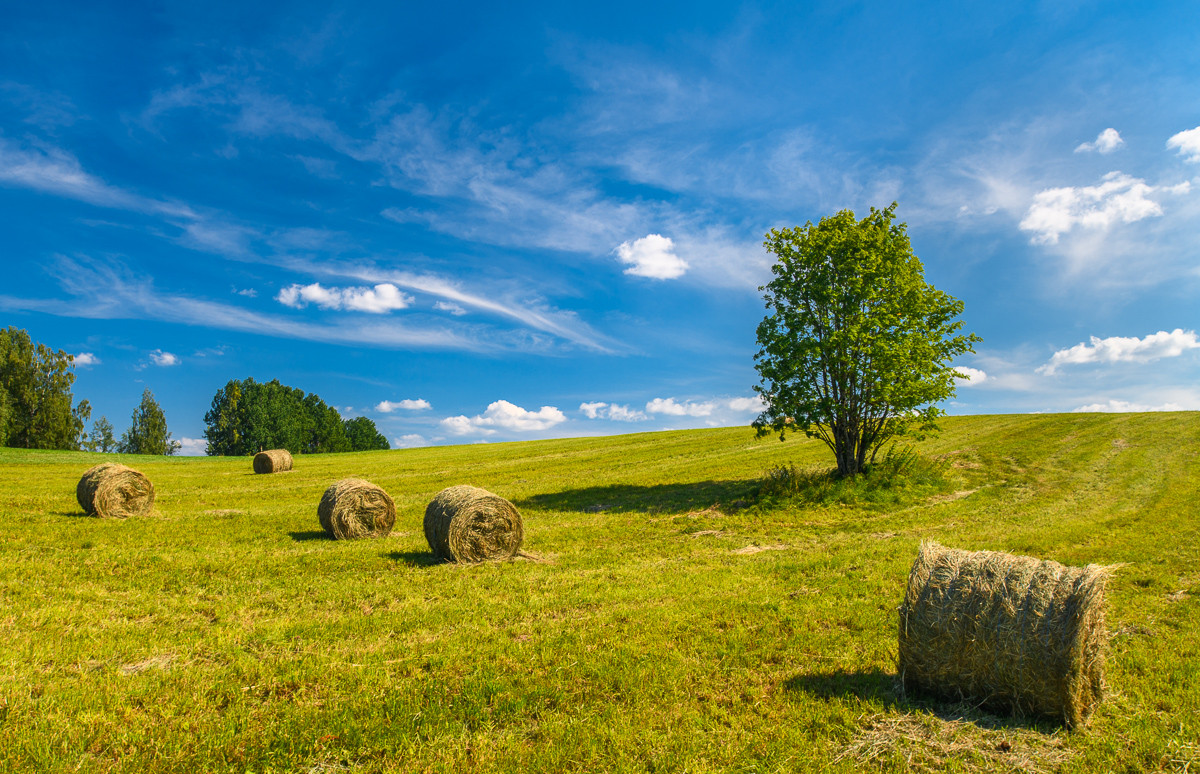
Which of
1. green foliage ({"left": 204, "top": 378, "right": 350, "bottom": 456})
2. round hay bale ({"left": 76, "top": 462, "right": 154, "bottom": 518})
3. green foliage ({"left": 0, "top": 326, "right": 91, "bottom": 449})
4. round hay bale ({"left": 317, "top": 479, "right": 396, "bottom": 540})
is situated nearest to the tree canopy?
green foliage ({"left": 204, "top": 378, "right": 350, "bottom": 456})

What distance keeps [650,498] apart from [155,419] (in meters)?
106

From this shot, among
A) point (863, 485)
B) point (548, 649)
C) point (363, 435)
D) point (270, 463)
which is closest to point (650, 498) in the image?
point (863, 485)

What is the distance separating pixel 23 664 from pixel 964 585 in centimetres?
1166

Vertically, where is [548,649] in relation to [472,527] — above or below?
below

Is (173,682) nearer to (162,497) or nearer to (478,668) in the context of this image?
(478,668)

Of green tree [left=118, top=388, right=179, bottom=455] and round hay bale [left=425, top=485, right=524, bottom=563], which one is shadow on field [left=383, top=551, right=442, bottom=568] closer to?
round hay bale [left=425, top=485, right=524, bottom=563]

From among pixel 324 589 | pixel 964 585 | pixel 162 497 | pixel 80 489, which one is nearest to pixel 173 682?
pixel 324 589

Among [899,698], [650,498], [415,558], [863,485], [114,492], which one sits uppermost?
[114,492]

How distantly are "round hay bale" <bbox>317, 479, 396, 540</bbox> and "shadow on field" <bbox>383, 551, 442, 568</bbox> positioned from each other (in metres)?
2.62

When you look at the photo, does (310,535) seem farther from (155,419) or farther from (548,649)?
(155,419)

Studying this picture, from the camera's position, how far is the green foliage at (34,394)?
7550cm

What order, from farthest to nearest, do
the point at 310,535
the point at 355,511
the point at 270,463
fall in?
the point at 270,463, the point at 310,535, the point at 355,511

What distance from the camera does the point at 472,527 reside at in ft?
46.8

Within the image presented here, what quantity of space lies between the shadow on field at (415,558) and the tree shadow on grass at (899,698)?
9.36m
